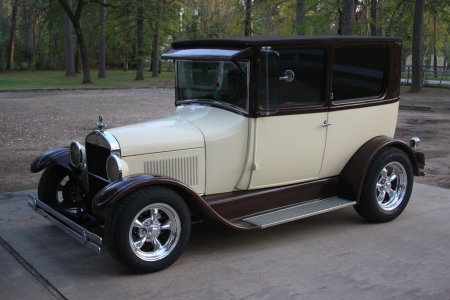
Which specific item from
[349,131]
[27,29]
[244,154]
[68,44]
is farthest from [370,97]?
[27,29]

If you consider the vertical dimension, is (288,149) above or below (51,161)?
above

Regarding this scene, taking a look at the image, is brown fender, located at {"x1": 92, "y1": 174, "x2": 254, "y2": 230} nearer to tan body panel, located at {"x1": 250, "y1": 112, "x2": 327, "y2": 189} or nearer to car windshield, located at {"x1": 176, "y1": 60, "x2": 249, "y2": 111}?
tan body panel, located at {"x1": 250, "y1": 112, "x2": 327, "y2": 189}

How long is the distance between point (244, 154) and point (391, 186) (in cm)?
183

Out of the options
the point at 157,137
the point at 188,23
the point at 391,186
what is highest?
the point at 188,23

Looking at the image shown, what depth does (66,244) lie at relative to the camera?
15.5 feet

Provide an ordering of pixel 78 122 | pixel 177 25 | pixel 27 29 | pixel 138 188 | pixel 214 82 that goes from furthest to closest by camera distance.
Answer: pixel 27 29 → pixel 177 25 → pixel 78 122 → pixel 214 82 → pixel 138 188

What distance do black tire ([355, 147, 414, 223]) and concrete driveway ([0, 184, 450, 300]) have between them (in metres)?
0.13

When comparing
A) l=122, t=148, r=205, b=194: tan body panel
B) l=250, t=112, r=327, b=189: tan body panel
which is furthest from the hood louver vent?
l=250, t=112, r=327, b=189: tan body panel

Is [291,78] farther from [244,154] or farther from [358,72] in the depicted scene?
[358,72]

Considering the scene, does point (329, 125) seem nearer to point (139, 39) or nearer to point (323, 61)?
point (323, 61)

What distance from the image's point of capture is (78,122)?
1298cm

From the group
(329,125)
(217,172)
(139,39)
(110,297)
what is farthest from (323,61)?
(139,39)

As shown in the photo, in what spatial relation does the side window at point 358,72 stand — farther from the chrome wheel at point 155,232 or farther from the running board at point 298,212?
the chrome wheel at point 155,232

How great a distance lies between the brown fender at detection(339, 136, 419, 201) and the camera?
16.7 feet
